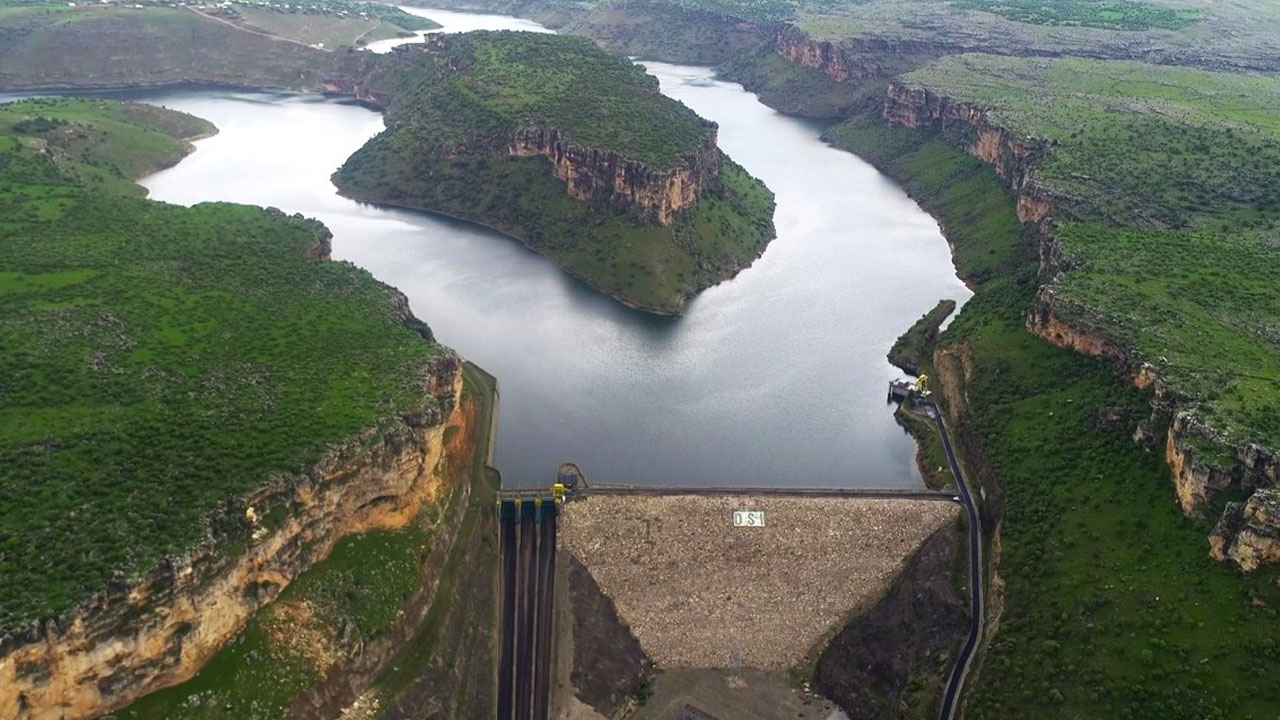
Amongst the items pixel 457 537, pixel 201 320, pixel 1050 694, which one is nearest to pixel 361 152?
pixel 201 320

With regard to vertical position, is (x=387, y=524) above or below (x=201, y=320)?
below

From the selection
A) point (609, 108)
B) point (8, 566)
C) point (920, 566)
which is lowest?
point (920, 566)

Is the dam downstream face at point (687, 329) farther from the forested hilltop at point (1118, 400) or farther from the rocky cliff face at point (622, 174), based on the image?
the rocky cliff face at point (622, 174)

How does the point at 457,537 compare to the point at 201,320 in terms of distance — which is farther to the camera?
the point at 201,320

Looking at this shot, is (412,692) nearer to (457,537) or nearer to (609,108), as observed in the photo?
(457,537)

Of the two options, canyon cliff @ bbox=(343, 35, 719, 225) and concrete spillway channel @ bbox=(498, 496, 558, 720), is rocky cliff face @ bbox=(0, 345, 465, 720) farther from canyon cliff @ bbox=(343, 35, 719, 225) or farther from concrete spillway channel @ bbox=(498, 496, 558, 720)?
canyon cliff @ bbox=(343, 35, 719, 225)

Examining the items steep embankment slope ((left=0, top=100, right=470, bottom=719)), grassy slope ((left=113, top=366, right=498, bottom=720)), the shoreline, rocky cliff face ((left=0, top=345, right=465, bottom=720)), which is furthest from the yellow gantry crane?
rocky cliff face ((left=0, top=345, right=465, bottom=720))

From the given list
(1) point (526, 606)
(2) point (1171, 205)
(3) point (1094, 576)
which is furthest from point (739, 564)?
(2) point (1171, 205)
